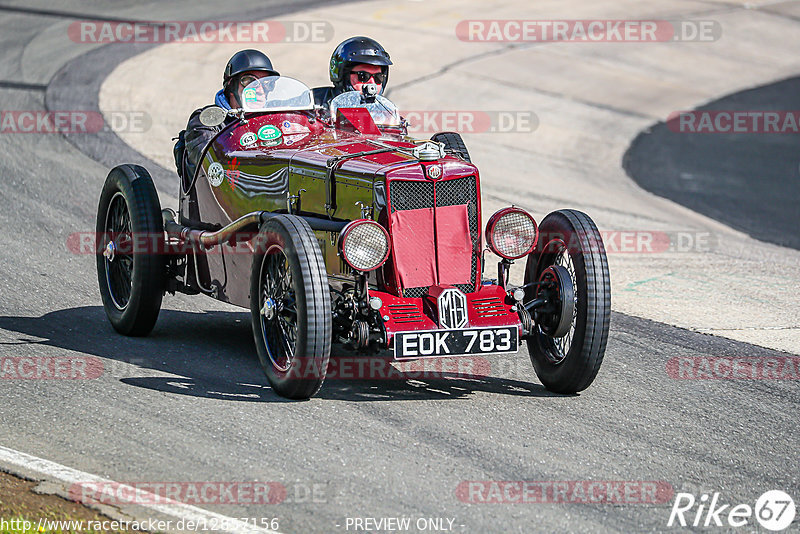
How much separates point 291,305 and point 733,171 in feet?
40.5

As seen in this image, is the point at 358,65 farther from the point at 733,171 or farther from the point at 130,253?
the point at 733,171

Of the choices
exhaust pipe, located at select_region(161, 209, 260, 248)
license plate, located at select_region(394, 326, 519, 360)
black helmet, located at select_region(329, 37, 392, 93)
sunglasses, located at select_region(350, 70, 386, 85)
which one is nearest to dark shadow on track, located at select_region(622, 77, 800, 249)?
sunglasses, located at select_region(350, 70, 386, 85)

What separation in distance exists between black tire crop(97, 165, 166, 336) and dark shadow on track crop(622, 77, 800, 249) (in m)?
8.22

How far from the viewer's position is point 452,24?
24.2 meters

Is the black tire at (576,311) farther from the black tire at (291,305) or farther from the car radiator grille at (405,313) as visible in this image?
the black tire at (291,305)

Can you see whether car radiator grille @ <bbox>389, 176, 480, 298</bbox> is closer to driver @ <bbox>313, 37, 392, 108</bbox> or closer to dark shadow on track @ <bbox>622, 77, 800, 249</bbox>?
driver @ <bbox>313, 37, 392, 108</bbox>

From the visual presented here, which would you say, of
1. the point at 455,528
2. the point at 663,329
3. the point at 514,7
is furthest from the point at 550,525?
the point at 514,7

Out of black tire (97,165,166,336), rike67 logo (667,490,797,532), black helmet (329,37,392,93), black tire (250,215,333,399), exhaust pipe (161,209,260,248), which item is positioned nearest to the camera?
rike67 logo (667,490,797,532)

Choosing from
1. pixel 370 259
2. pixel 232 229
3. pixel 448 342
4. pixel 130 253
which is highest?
pixel 232 229

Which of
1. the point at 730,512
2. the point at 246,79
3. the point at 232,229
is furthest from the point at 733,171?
the point at 730,512

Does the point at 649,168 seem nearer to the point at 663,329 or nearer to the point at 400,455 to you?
the point at 663,329

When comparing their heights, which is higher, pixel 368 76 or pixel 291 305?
pixel 368 76

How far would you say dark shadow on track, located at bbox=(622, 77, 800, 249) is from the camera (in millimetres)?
15164

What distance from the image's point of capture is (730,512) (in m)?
5.62
